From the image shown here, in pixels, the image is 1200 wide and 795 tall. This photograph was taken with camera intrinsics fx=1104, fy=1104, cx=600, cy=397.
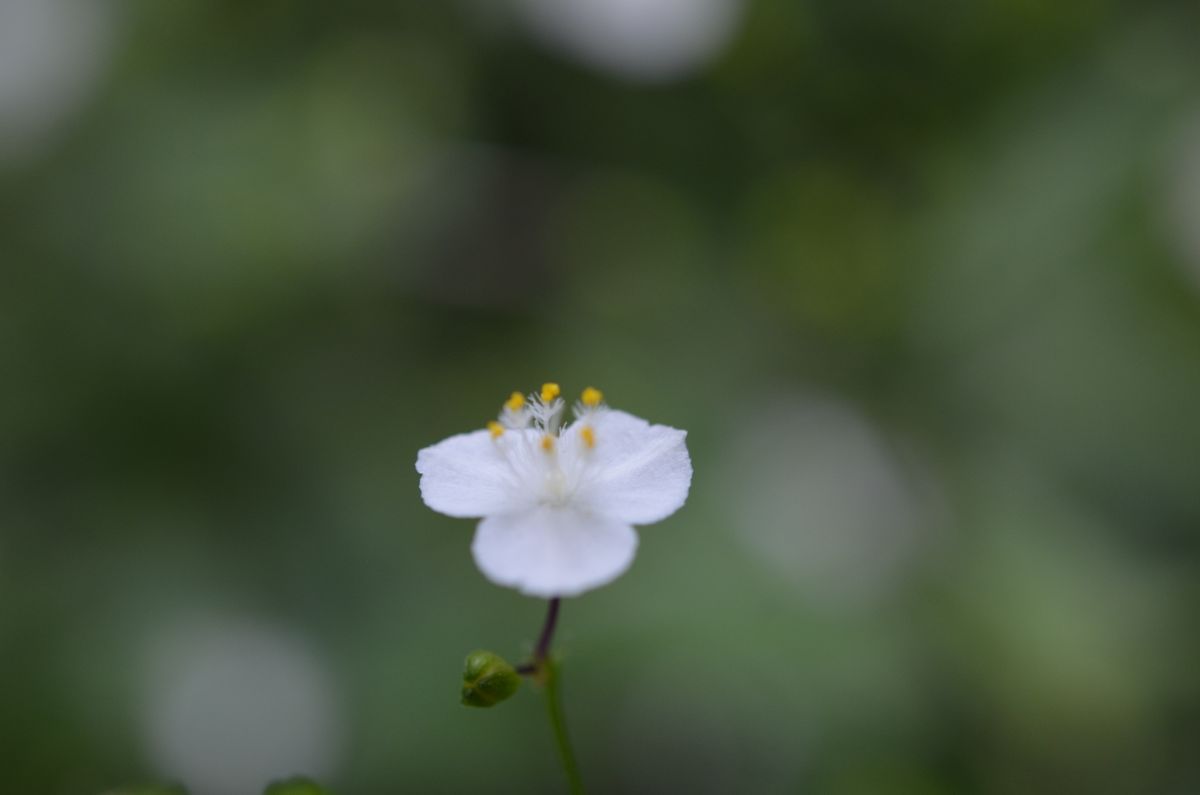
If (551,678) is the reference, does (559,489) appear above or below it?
above

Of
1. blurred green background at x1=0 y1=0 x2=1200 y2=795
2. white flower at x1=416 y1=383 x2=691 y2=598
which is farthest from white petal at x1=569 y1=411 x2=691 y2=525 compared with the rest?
blurred green background at x1=0 y1=0 x2=1200 y2=795

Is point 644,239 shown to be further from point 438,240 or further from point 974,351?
point 974,351

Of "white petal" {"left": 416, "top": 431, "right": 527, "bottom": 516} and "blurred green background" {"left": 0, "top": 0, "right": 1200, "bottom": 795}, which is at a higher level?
"blurred green background" {"left": 0, "top": 0, "right": 1200, "bottom": 795}

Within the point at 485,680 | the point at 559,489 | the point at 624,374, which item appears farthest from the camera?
the point at 624,374

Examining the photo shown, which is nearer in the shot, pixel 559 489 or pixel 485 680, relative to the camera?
pixel 485 680

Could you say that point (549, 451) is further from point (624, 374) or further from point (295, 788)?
point (624, 374)

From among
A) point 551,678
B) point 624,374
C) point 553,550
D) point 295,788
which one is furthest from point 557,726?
point 624,374

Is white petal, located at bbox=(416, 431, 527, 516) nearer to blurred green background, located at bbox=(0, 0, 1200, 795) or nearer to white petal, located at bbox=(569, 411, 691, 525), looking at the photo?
white petal, located at bbox=(569, 411, 691, 525)
